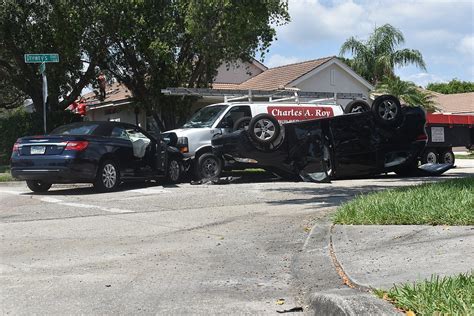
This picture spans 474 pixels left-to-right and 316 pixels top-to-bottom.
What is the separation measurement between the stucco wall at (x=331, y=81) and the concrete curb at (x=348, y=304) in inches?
1078

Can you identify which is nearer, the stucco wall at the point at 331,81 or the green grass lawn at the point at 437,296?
the green grass lawn at the point at 437,296

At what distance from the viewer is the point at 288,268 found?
6137mm

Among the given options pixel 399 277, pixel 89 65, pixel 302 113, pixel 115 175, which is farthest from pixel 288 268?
pixel 89 65

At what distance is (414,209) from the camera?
24.6ft

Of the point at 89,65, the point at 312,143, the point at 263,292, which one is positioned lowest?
the point at 263,292

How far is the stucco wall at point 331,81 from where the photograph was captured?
3197 cm

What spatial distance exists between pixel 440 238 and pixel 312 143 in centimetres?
823

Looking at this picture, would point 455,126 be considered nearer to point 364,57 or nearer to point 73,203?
point 73,203

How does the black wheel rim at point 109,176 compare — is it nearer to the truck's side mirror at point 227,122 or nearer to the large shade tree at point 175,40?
the truck's side mirror at point 227,122

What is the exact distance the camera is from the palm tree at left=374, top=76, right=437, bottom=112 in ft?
116

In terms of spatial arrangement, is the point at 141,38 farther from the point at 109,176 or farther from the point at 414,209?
the point at 414,209

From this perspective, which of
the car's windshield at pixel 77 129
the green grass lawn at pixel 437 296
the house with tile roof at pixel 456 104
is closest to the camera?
the green grass lawn at pixel 437 296

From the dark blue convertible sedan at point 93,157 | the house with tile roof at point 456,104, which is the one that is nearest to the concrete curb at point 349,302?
the dark blue convertible sedan at point 93,157

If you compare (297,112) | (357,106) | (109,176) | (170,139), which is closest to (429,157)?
(357,106)
